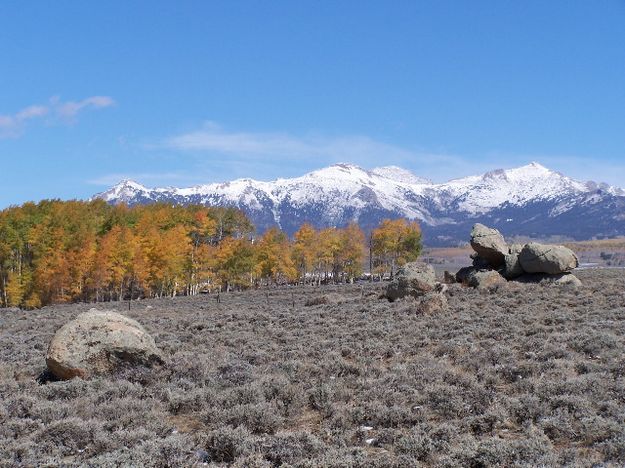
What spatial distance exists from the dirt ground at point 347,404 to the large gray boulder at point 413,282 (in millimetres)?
13878

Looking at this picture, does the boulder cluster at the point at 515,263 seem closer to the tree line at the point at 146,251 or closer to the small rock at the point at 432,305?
the small rock at the point at 432,305

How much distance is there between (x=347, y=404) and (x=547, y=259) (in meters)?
30.2

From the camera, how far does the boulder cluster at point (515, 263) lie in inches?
1426

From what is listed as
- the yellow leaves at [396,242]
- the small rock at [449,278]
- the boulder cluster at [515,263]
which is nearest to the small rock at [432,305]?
the boulder cluster at [515,263]

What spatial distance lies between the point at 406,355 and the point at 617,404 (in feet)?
24.4

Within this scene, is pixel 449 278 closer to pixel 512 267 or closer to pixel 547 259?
pixel 512 267

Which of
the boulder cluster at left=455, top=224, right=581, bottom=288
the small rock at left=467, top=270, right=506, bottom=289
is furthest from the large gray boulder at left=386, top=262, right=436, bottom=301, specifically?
the boulder cluster at left=455, top=224, right=581, bottom=288

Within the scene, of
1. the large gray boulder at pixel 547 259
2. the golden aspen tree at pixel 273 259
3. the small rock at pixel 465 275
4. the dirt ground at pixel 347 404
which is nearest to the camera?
the dirt ground at pixel 347 404

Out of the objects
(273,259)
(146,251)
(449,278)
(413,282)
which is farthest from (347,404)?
(273,259)

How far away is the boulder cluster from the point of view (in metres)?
36.2

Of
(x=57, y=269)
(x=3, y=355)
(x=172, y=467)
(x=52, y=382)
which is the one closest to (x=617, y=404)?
(x=172, y=467)

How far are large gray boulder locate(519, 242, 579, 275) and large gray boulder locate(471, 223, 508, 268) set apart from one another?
196cm

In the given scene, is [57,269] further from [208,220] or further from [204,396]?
[204,396]

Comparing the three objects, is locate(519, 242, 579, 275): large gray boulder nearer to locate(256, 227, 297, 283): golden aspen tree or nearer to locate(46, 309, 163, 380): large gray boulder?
locate(46, 309, 163, 380): large gray boulder
